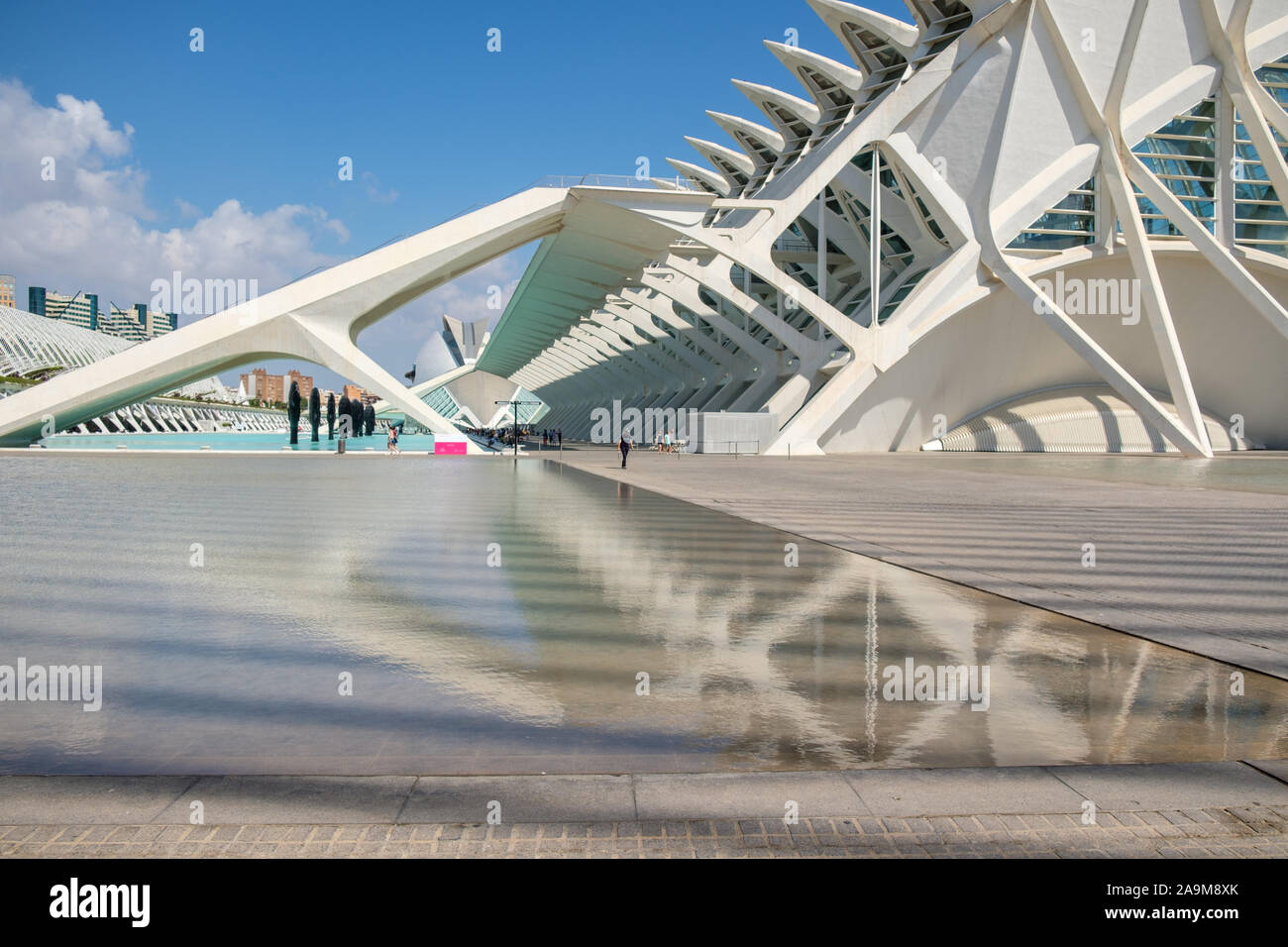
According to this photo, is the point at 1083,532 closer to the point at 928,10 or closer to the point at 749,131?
the point at 928,10

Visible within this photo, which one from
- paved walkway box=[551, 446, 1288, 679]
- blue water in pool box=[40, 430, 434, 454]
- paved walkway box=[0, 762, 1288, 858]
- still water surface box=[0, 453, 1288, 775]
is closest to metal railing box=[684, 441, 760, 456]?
blue water in pool box=[40, 430, 434, 454]

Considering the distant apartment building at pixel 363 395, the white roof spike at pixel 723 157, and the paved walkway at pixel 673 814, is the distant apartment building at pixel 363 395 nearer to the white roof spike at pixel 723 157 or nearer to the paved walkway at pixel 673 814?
the white roof spike at pixel 723 157

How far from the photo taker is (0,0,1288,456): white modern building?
26.6 metres

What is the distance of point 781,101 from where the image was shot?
3722 cm

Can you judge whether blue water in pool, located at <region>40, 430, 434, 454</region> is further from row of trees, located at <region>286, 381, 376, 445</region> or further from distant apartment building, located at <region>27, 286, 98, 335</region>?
distant apartment building, located at <region>27, 286, 98, 335</region>

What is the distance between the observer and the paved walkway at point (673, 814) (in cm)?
260

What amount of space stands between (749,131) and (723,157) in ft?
15.2

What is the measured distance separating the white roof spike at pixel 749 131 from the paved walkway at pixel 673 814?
39.6 m

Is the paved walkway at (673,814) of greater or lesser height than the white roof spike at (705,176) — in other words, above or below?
below

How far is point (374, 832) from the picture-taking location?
105 inches

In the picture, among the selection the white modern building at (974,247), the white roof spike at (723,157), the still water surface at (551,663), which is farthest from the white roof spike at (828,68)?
the still water surface at (551,663)

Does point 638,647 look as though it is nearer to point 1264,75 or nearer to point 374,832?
point 374,832

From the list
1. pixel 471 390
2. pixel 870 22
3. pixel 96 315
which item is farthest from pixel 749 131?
pixel 96 315

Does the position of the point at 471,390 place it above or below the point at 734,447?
above
